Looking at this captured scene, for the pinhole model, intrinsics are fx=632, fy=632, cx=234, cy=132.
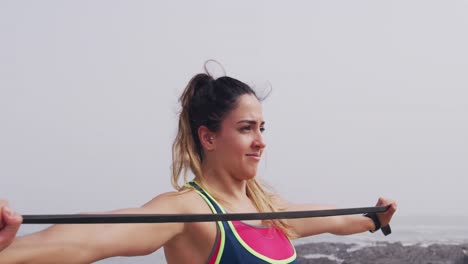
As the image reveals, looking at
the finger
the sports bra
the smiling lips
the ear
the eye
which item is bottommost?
the sports bra

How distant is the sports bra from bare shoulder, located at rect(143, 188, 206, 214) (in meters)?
0.05

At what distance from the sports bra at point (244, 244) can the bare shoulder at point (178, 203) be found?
5cm

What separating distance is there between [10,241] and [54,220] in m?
0.19

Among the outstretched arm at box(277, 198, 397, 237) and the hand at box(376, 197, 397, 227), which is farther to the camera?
the hand at box(376, 197, 397, 227)

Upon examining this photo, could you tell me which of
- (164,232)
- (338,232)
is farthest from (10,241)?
(338,232)

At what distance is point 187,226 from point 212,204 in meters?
0.18

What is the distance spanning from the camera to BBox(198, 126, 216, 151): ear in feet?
9.38

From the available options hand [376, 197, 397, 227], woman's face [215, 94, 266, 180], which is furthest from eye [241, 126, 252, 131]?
hand [376, 197, 397, 227]

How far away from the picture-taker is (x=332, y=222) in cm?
342

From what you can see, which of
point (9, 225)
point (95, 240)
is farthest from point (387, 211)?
point (9, 225)

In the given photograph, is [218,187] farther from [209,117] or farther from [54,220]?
[54,220]

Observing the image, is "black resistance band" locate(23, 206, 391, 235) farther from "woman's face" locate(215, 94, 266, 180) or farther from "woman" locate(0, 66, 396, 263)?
"woman's face" locate(215, 94, 266, 180)

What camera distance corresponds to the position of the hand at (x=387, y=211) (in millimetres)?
3480

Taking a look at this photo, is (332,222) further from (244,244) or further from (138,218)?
(138,218)
